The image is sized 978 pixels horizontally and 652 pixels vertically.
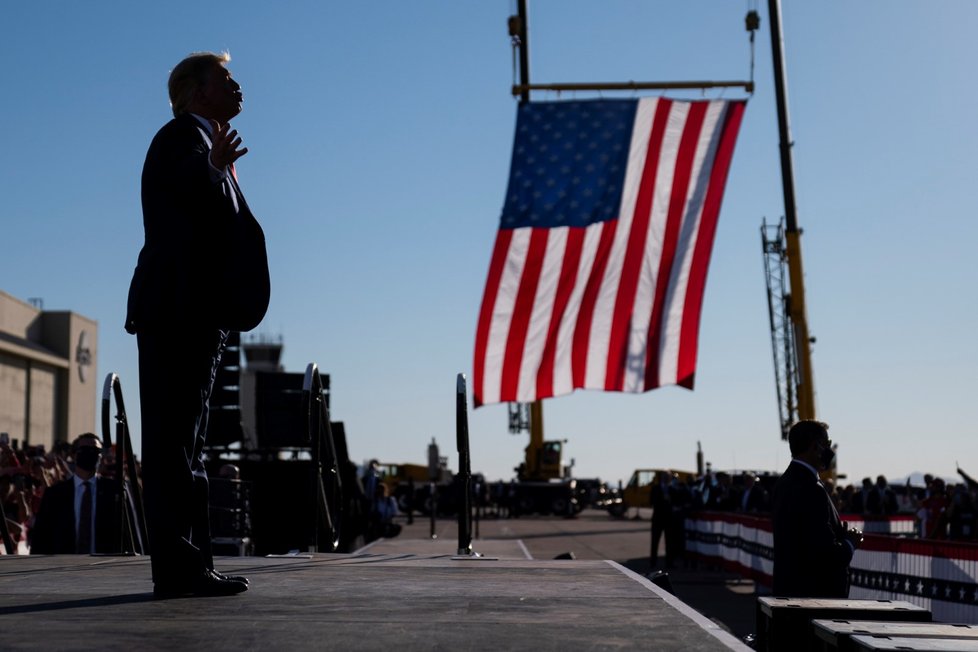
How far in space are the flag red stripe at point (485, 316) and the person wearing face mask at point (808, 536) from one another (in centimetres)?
1362

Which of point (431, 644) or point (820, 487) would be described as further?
point (820, 487)

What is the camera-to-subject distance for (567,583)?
4773 mm

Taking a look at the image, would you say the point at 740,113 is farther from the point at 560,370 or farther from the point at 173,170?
the point at 173,170

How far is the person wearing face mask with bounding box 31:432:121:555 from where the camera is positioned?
900cm

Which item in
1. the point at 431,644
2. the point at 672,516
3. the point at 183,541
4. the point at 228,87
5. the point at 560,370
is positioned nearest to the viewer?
the point at 431,644

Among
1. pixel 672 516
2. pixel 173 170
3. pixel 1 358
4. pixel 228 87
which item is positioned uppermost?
pixel 1 358

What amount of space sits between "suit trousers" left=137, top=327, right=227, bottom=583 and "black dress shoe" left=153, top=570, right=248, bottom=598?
7cm

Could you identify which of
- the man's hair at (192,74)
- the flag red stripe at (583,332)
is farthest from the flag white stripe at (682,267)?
the man's hair at (192,74)

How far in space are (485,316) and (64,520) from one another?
11.9 meters

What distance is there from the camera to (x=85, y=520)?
9.09m

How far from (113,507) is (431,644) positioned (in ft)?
21.6

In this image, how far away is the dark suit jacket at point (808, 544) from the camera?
6.52 m

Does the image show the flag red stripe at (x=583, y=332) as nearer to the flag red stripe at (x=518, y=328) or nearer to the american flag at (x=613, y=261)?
the american flag at (x=613, y=261)

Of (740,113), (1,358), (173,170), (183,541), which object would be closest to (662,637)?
(183,541)
